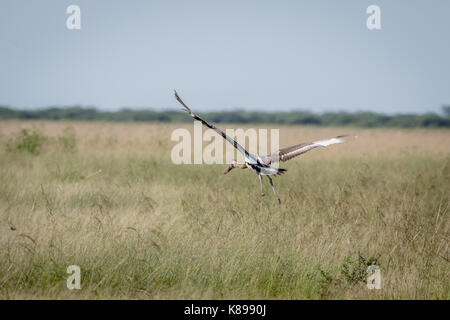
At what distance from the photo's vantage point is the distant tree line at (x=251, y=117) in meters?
65.3

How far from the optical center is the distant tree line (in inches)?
2571

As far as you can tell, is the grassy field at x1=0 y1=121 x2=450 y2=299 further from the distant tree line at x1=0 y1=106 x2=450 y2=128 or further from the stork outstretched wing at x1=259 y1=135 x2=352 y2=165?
the distant tree line at x1=0 y1=106 x2=450 y2=128

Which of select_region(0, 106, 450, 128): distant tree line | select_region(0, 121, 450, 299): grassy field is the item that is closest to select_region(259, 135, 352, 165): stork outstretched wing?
select_region(0, 121, 450, 299): grassy field

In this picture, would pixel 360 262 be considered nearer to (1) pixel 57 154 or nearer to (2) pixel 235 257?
(2) pixel 235 257

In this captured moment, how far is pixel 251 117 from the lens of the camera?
249ft

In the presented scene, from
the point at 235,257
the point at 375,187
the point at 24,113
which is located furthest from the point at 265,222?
the point at 24,113

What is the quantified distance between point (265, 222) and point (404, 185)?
177 inches

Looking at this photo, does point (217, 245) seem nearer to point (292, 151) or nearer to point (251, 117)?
point (292, 151)

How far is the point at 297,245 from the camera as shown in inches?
210

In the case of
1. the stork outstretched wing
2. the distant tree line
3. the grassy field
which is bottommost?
the grassy field

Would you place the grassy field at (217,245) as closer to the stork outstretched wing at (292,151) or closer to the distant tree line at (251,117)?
the stork outstretched wing at (292,151)

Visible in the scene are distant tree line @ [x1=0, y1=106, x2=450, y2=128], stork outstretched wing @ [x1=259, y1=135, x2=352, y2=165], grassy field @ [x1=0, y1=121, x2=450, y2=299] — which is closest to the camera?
grassy field @ [x1=0, y1=121, x2=450, y2=299]

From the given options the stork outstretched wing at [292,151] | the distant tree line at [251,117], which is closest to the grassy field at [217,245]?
the stork outstretched wing at [292,151]

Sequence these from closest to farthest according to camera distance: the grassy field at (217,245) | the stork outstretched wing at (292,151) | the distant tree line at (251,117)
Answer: the grassy field at (217,245), the stork outstretched wing at (292,151), the distant tree line at (251,117)
